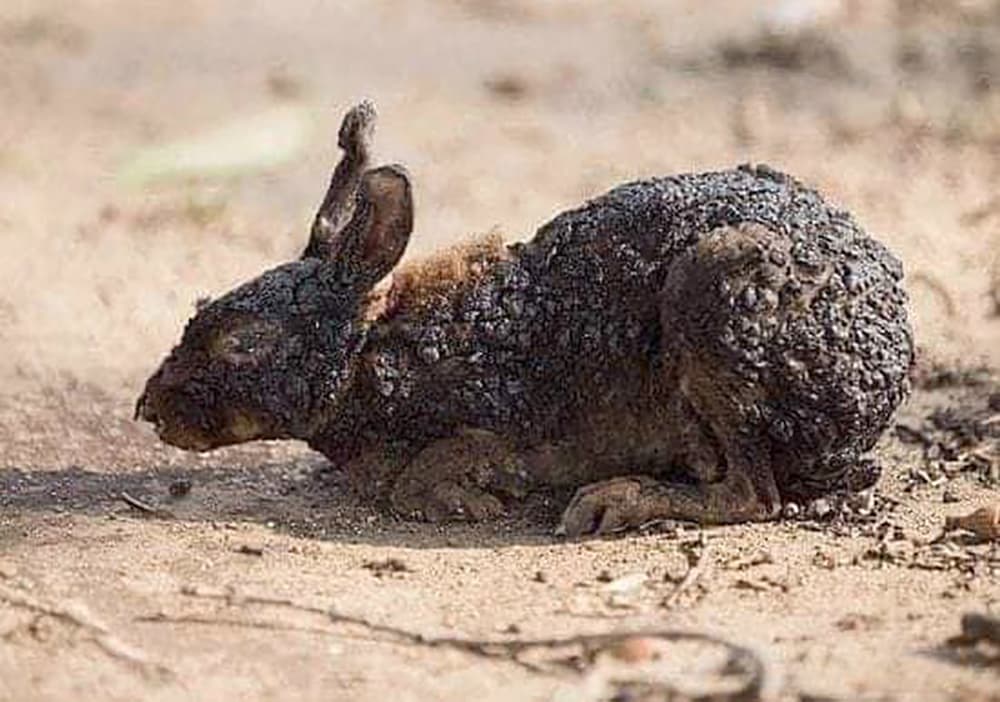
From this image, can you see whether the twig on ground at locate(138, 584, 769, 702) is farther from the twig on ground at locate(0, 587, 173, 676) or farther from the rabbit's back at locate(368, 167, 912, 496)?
the rabbit's back at locate(368, 167, 912, 496)

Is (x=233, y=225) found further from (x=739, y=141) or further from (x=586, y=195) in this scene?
(x=739, y=141)

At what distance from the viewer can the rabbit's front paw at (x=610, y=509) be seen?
219 inches

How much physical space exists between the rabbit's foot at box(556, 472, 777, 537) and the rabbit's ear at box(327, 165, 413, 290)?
2.77ft

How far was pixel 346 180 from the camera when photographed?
6059mm

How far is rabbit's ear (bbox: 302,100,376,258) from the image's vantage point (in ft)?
19.5

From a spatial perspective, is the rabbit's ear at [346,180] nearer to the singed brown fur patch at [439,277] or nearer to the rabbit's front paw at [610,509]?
the singed brown fur patch at [439,277]

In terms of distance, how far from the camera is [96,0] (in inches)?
500

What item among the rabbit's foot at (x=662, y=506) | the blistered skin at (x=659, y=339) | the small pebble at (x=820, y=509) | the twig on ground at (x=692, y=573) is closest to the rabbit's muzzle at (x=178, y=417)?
the blistered skin at (x=659, y=339)

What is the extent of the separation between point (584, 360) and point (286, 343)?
809 millimetres

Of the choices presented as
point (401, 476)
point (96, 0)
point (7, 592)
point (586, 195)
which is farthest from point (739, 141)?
point (7, 592)

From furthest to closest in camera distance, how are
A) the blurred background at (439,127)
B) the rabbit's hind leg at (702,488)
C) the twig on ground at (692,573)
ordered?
the blurred background at (439,127), the rabbit's hind leg at (702,488), the twig on ground at (692,573)

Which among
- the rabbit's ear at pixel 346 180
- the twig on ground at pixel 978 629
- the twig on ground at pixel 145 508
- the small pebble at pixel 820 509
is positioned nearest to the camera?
the twig on ground at pixel 978 629

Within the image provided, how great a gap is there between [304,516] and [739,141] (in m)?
5.38

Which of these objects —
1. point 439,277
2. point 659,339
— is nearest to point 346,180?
point 439,277
